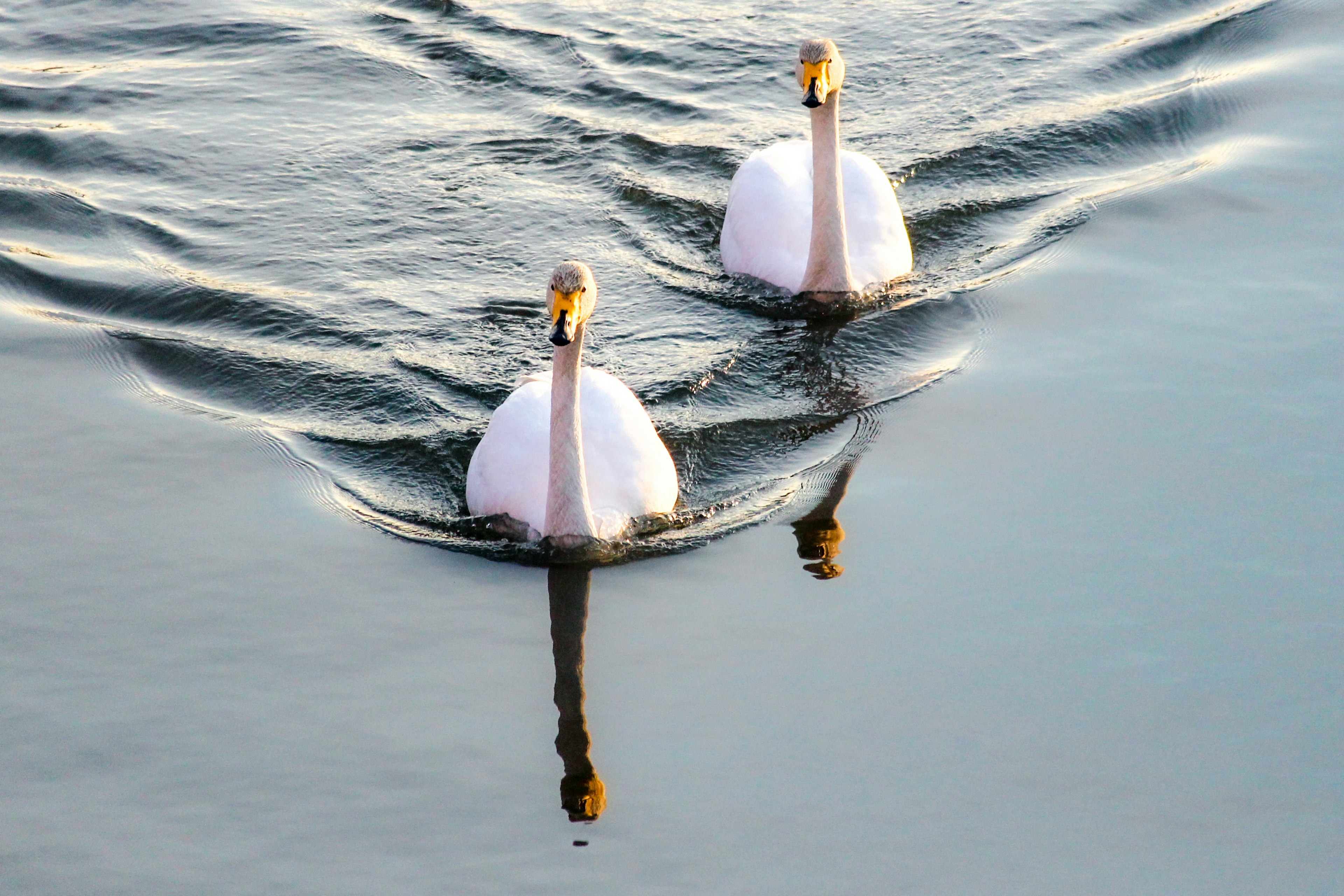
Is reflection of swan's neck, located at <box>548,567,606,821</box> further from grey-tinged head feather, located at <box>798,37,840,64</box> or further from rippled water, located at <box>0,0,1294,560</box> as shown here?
grey-tinged head feather, located at <box>798,37,840,64</box>

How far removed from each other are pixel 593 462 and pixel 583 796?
2432mm

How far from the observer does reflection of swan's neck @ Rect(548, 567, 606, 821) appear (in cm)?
748

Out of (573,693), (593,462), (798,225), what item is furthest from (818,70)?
(573,693)

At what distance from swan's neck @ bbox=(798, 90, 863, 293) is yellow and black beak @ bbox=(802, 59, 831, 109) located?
0.25 meters

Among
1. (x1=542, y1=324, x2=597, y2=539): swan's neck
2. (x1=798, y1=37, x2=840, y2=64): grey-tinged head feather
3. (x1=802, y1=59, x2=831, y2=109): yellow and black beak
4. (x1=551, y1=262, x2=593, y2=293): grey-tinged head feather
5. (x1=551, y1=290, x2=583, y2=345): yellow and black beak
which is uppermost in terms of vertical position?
(x1=798, y1=37, x2=840, y2=64): grey-tinged head feather

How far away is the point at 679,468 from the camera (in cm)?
1030

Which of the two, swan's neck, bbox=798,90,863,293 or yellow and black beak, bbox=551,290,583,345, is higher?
swan's neck, bbox=798,90,863,293

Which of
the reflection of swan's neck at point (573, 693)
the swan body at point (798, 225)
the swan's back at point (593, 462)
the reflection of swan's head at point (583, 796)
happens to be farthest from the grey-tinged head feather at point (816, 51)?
the reflection of swan's head at point (583, 796)

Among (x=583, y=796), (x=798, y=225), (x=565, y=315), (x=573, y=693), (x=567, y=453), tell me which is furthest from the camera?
(x=798, y=225)

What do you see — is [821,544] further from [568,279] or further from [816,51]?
[816,51]

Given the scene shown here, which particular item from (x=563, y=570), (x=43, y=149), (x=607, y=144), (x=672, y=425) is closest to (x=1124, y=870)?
(x=563, y=570)

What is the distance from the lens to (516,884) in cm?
692

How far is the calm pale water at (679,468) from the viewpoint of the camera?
732 centimetres

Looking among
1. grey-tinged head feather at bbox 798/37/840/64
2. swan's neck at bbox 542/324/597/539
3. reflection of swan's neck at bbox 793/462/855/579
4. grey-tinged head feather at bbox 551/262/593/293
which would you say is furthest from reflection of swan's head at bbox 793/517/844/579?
grey-tinged head feather at bbox 798/37/840/64
